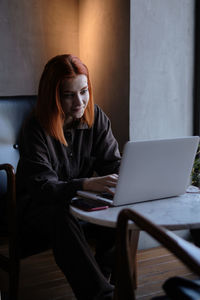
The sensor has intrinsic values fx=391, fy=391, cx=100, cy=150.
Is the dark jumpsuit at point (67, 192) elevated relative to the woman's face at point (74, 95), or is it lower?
lower

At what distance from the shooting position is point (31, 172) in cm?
164

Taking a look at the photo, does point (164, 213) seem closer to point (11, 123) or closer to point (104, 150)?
point (104, 150)

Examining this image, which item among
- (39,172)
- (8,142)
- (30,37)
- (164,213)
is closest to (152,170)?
(164,213)

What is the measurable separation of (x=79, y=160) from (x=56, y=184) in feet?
1.25

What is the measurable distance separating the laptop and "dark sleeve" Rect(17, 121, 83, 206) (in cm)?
10

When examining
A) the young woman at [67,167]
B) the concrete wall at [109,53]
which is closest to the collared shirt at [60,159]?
the young woman at [67,167]

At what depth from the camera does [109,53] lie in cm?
240

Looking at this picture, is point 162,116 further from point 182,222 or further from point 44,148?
point 182,222

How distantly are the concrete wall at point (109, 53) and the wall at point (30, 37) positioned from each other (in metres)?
0.14

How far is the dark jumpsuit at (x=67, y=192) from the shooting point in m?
1.34

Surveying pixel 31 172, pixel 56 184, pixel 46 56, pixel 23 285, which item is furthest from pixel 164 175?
pixel 46 56

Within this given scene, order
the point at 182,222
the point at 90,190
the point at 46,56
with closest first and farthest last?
the point at 182,222 < the point at 90,190 < the point at 46,56

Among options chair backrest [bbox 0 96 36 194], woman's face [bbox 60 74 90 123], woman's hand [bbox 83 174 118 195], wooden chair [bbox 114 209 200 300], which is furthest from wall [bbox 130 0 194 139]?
wooden chair [bbox 114 209 200 300]

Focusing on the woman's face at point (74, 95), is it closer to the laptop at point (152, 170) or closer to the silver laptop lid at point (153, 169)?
the laptop at point (152, 170)
